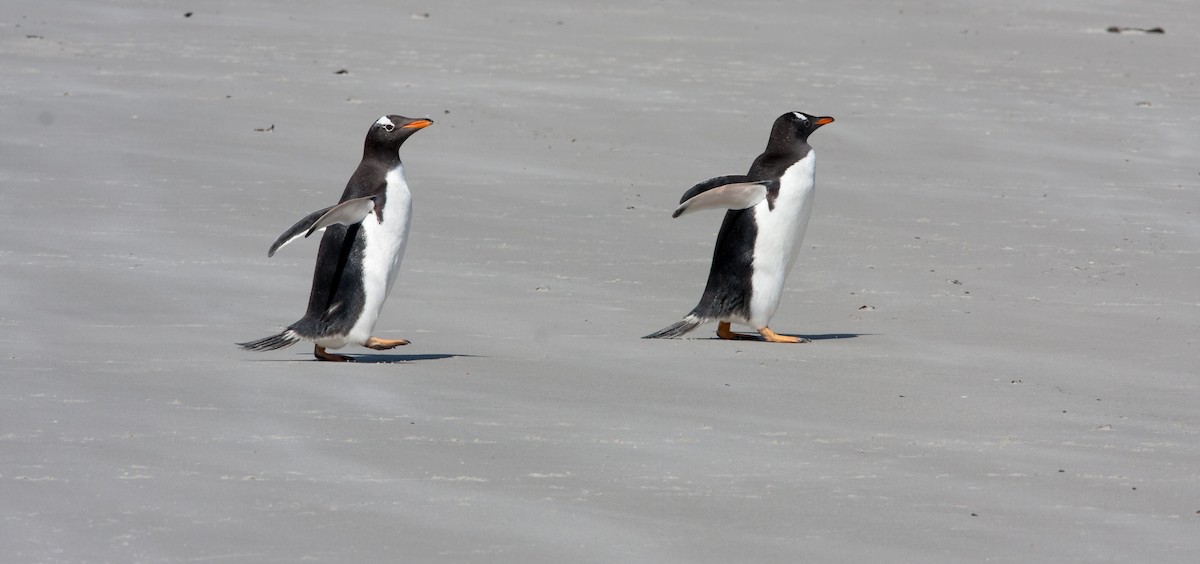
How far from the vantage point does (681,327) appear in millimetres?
5938

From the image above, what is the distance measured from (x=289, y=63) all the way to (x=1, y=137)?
233 centimetres

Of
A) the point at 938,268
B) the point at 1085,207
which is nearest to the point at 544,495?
the point at 938,268

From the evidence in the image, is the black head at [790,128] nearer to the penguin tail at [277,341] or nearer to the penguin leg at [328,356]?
the penguin leg at [328,356]

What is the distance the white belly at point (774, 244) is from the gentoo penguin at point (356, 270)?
131 centimetres

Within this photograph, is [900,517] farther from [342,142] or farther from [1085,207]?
[342,142]

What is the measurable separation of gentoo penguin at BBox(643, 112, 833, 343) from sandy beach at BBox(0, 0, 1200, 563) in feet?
0.51

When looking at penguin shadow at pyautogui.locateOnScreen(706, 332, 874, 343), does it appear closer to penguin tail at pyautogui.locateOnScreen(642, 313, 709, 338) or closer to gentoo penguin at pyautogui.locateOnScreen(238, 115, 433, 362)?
penguin tail at pyautogui.locateOnScreen(642, 313, 709, 338)

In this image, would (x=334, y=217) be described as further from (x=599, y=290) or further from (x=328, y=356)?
(x=599, y=290)

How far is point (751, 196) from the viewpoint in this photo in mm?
6117

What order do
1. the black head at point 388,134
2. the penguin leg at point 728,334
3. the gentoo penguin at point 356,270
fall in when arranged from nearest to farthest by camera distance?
1. the gentoo penguin at point 356,270
2. the black head at point 388,134
3. the penguin leg at point 728,334

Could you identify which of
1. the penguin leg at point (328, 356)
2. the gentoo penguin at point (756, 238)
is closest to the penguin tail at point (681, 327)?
the gentoo penguin at point (756, 238)

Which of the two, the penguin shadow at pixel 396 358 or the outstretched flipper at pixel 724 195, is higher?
the outstretched flipper at pixel 724 195

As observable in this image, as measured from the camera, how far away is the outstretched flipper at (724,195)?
19.5 ft

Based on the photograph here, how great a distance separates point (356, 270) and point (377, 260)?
0.07 m
